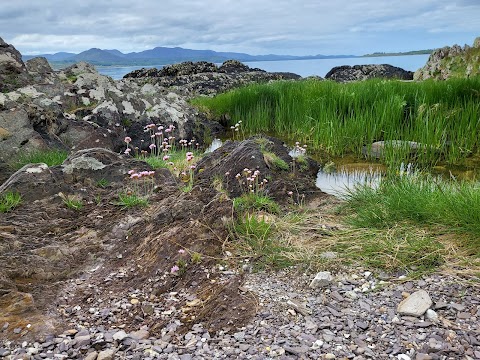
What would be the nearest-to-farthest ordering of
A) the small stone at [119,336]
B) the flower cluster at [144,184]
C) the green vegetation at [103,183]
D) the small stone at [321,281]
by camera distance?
the small stone at [119,336], the small stone at [321,281], the flower cluster at [144,184], the green vegetation at [103,183]

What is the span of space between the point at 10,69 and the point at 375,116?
808 cm

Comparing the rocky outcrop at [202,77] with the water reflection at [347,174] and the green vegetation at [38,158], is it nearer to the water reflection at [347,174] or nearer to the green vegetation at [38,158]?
the water reflection at [347,174]

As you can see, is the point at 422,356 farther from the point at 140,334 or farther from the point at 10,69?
the point at 10,69

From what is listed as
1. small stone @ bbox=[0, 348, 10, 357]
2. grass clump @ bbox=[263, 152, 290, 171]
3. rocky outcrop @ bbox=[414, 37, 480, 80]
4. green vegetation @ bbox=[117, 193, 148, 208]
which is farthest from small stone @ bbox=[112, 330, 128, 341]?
rocky outcrop @ bbox=[414, 37, 480, 80]

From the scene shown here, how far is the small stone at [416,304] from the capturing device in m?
3.25

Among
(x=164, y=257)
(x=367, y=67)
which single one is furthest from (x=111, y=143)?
(x=367, y=67)

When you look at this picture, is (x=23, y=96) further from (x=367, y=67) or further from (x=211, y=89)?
(x=367, y=67)

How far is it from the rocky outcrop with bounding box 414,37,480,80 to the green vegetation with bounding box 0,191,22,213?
15.3m

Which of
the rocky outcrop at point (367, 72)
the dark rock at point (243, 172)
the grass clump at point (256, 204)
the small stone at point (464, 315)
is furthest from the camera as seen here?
the rocky outcrop at point (367, 72)

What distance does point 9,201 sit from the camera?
5027mm

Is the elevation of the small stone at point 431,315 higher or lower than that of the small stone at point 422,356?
higher

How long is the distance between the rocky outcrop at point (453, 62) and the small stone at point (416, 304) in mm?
14703

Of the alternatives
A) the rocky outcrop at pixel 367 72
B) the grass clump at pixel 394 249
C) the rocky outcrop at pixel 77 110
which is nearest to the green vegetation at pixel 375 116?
the rocky outcrop at pixel 77 110

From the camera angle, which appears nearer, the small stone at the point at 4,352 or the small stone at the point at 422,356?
the small stone at the point at 422,356
